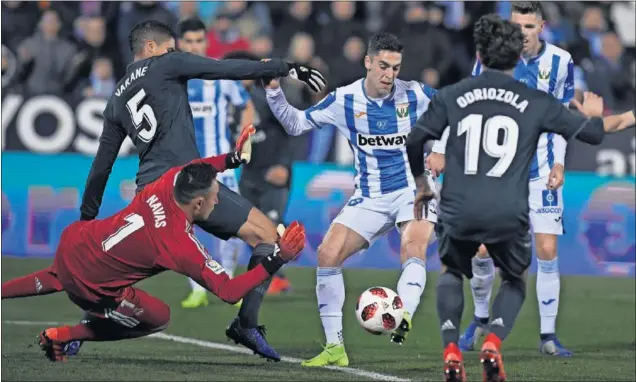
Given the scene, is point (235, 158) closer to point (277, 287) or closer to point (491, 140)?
point (491, 140)

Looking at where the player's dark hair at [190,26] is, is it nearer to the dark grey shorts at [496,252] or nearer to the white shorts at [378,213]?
the white shorts at [378,213]

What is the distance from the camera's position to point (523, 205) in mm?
8398

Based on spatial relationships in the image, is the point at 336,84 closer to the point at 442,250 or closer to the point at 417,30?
the point at 417,30

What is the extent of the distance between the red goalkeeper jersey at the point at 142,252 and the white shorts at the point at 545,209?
3.28 m

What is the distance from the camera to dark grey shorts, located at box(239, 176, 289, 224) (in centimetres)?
1529

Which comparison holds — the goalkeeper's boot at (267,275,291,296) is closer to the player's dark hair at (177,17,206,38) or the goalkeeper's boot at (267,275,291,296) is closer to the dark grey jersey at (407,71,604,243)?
the player's dark hair at (177,17,206,38)

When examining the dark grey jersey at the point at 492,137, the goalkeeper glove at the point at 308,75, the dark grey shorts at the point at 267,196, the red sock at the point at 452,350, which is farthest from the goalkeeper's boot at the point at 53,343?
the dark grey shorts at the point at 267,196

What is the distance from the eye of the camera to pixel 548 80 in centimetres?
1126

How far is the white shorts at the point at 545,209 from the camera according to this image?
11320 mm

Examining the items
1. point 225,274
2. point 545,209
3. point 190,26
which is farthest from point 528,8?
point 225,274

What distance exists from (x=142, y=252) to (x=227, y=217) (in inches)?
37.2

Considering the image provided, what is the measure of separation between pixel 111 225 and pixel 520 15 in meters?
3.92

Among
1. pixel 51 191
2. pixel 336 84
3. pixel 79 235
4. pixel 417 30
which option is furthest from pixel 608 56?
pixel 79 235

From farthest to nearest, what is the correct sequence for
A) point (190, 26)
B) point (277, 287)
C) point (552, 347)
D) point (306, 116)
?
point (277, 287)
point (190, 26)
point (552, 347)
point (306, 116)
